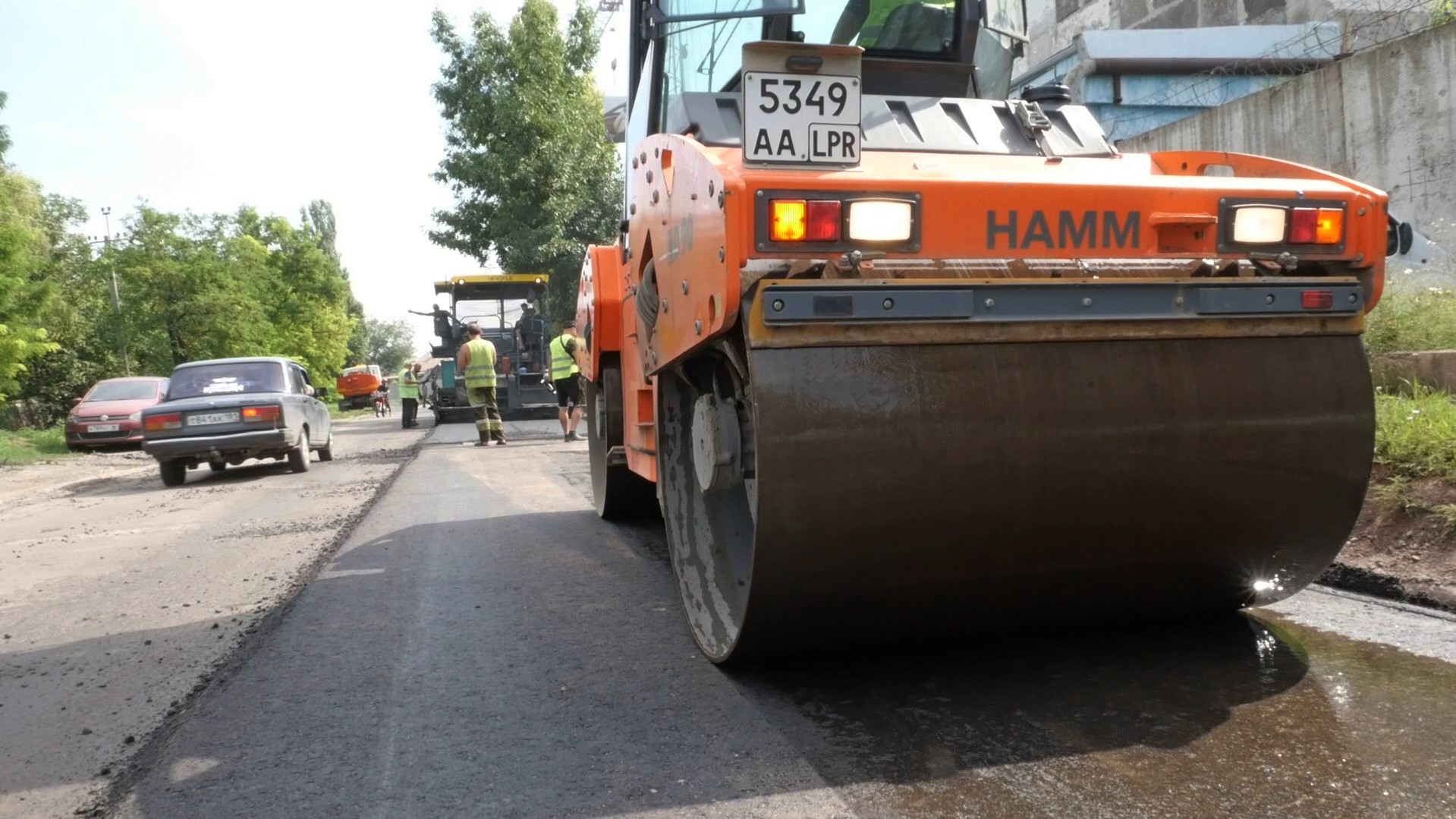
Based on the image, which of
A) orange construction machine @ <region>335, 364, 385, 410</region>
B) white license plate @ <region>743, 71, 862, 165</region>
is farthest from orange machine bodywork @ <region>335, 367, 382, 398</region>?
white license plate @ <region>743, 71, 862, 165</region>

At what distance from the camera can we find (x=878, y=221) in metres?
3.15

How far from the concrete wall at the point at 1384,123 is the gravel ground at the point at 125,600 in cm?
935

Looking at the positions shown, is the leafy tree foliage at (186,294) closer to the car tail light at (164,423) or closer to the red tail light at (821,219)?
the car tail light at (164,423)

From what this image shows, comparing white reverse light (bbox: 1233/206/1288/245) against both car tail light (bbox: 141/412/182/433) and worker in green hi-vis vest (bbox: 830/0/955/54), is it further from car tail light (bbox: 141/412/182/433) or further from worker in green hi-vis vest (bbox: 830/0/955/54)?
car tail light (bbox: 141/412/182/433)

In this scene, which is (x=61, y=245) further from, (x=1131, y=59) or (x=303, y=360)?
(x=1131, y=59)

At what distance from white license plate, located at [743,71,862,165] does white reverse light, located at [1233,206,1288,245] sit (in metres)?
1.11

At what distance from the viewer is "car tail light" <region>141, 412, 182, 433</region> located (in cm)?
1278

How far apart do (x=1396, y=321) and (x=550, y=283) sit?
26514mm

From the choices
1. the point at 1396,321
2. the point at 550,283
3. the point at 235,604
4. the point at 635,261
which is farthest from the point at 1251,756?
the point at 550,283

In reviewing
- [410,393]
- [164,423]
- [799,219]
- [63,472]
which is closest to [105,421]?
[63,472]

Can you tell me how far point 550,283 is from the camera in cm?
3244

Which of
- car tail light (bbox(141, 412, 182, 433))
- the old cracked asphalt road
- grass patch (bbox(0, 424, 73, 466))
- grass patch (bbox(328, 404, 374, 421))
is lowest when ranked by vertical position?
grass patch (bbox(328, 404, 374, 421))

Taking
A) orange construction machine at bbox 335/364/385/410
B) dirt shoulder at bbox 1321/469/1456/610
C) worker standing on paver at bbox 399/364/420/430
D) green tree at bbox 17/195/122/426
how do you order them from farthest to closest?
orange construction machine at bbox 335/364/385/410 < green tree at bbox 17/195/122/426 < worker standing on paver at bbox 399/364/420/430 < dirt shoulder at bbox 1321/469/1456/610

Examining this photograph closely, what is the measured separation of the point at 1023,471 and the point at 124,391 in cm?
2226
